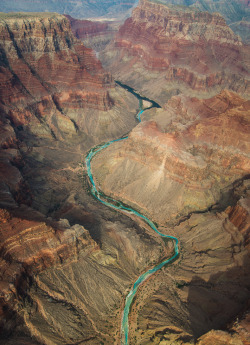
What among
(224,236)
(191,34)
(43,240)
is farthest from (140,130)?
(191,34)

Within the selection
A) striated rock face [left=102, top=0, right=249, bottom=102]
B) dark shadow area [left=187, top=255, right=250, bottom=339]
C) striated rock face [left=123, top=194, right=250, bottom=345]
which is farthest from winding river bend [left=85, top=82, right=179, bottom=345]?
striated rock face [left=102, top=0, right=249, bottom=102]

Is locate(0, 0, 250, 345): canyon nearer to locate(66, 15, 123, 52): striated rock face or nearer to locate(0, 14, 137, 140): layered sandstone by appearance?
locate(0, 14, 137, 140): layered sandstone

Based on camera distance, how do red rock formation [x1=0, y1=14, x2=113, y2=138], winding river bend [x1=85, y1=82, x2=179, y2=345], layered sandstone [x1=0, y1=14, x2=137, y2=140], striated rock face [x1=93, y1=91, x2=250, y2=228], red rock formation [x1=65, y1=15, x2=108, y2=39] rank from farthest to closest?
1. red rock formation [x1=65, y1=15, x2=108, y2=39]
2. layered sandstone [x1=0, y1=14, x2=137, y2=140]
3. red rock formation [x1=0, y1=14, x2=113, y2=138]
4. striated rock face [x1=93, y1=91, x2=250, y2=228]
5. winding river bend [x1=85, y1=82, x2=179, y2=345]

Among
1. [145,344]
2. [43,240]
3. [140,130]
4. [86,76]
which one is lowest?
[145,344]

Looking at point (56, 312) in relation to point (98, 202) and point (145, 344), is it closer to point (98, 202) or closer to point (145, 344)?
point (145, 344)

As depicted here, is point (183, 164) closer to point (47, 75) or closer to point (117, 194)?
point (117, 194)

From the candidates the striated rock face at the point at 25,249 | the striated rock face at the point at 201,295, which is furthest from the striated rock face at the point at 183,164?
the striated rock face at the point at 25,249
